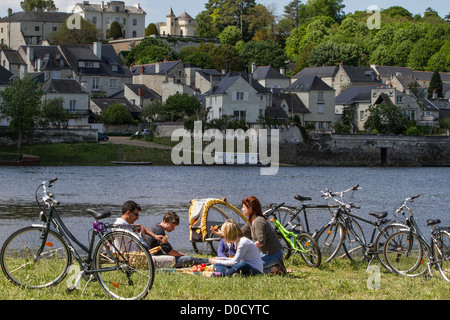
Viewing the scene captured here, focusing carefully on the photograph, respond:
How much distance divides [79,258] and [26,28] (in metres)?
125

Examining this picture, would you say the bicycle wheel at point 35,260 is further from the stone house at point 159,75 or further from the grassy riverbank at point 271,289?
the stone house at point 159,75

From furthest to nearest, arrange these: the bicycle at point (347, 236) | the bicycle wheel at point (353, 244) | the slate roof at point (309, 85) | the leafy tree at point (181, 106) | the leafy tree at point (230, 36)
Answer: the leafy tree at point (230, 36) < the slate roof at point (309, 85) < the leafy tree at point (181, 106) < the bicycle wheel at point (353, 244) < the bicycle at point (347, 236)

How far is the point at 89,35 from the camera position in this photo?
12338 centimetres

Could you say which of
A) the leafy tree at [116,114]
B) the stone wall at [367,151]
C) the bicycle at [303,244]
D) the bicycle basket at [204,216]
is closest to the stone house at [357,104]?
the stone wall at [367,151]

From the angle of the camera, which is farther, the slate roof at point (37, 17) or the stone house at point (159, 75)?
the slate roof at point (37, 17)

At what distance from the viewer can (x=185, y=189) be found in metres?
45.8

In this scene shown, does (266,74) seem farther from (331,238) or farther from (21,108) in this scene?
(331,238)

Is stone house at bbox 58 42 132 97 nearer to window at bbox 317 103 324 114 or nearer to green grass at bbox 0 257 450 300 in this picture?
window at bbox 317 103 324 114

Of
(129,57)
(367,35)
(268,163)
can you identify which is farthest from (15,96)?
(367,35)

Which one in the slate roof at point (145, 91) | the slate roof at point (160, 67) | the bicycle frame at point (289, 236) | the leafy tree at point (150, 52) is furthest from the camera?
the leafy tree at point (150, 52)

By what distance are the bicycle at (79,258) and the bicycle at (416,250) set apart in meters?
5.01

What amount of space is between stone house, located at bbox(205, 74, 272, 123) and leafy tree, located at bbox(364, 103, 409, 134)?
14.0 meters

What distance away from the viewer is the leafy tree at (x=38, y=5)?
145 m
